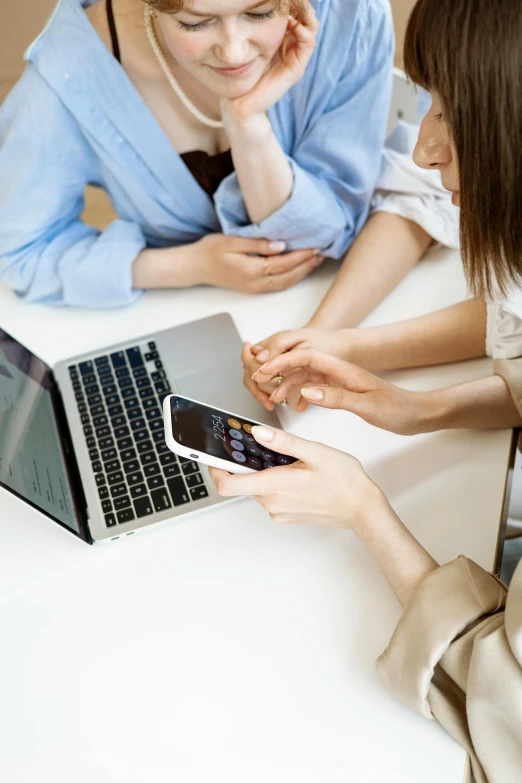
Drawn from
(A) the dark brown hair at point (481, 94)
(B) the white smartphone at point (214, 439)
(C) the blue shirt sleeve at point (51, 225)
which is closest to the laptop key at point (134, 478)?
(B) the white smartphone at point (214, 439)

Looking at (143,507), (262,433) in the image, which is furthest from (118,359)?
(262,433)

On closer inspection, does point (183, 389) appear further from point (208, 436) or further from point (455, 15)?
point (455, 15)

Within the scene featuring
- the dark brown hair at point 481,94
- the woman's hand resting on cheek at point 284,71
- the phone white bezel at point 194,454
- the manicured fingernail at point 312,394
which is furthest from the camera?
the woman's hand resting on cheek at point 284,71

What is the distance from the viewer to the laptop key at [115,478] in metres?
0.80

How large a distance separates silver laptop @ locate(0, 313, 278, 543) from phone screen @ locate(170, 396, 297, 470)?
98mm

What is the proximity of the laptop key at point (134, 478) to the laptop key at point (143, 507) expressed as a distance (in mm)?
23

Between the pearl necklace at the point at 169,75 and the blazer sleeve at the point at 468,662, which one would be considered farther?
the pearl necklace at the point at 169,75

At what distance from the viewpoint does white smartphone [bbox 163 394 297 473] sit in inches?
25.5

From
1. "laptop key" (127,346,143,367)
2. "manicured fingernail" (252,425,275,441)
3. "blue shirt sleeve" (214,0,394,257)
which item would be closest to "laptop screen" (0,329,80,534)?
"laptop key" (127,346,143,367)

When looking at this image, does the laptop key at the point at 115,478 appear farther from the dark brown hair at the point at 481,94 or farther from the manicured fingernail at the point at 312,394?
the dark brown hair at the point at 481,94

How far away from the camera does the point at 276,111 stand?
3.26 ft

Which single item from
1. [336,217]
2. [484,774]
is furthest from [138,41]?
[484,774]

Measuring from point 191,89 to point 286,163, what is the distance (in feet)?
0.59

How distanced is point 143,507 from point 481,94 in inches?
19.2
